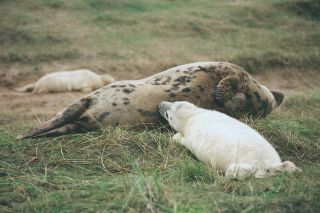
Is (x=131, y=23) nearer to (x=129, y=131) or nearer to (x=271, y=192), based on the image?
(x=129, y=131)

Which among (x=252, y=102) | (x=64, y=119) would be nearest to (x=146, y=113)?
(x=64, y=119)

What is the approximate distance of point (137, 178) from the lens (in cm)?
304

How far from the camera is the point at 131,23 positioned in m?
13.0

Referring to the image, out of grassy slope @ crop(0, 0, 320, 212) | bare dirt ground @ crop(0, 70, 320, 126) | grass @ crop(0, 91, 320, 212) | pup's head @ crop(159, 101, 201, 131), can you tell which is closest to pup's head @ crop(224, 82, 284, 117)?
grassy slope @ crop(0, 0, 320, 212)

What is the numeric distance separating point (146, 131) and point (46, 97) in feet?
15.6

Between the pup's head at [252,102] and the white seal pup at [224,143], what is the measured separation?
2.16 ft

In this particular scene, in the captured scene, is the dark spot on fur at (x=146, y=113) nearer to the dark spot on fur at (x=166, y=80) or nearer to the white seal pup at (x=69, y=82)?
the dark spot on fur at (x=166, y=80)

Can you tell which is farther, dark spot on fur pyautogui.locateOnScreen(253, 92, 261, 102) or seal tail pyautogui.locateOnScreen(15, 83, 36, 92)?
seal tail pyautogui.locateOnScreen(15, 83, 36, 92)

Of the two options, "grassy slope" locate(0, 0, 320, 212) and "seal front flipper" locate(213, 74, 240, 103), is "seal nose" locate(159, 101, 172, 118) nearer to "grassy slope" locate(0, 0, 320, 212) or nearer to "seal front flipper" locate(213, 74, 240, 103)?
"grassy slope" locate(0, 0, 320, 212)

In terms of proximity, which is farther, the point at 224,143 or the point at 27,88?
the point at 27,88

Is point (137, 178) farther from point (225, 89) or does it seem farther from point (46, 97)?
point (46, 97)

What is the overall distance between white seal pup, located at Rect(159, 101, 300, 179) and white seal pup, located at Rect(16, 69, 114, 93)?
4.93 meters

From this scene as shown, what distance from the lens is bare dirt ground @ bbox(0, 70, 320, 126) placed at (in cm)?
763

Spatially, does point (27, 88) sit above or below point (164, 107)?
below
